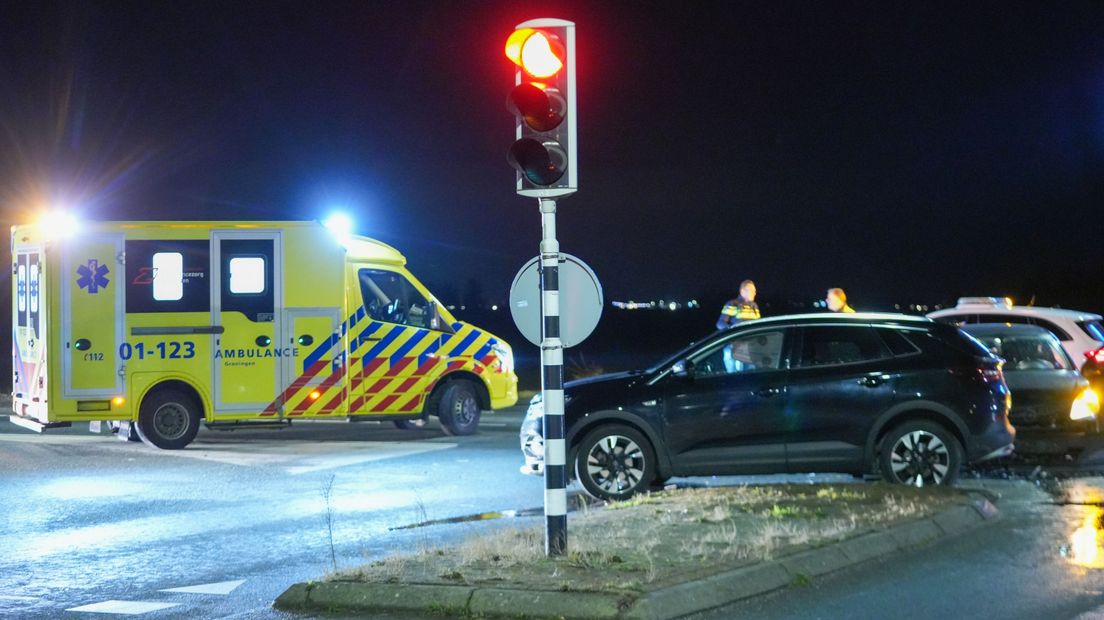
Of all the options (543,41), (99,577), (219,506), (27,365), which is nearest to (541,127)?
(543,41)

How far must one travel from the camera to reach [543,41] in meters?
→ 7.56

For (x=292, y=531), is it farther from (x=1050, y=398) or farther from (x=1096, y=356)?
(x=1096, y=356)

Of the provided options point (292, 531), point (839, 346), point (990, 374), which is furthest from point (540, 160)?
point (990, 374)

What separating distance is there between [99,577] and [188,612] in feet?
4.63

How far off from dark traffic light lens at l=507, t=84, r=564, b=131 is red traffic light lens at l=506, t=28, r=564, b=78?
13 centimetres

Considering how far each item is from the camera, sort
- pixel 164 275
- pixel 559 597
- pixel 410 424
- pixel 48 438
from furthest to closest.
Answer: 1. pixel 410 424
2. pixel 48 438
3. pixel 164 275
4. pixel 559 597

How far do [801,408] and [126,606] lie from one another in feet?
19.5

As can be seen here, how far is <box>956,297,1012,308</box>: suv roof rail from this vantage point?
15.6 meters

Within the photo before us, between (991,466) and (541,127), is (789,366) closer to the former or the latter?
(991,466)

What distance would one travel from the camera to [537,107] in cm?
756

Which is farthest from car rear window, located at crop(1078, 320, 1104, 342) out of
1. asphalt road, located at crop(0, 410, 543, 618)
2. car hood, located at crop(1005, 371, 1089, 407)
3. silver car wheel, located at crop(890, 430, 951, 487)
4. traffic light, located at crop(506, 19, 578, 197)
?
traffic light, located at crop(506, 19, 578, 197)

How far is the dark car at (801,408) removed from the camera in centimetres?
1082

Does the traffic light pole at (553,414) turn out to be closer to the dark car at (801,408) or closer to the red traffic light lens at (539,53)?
the red traffic light lens at (539,53)

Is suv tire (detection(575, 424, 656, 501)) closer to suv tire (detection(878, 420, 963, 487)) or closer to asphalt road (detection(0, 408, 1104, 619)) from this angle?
asphalt road (detection(0, 408, 1104, 619))
